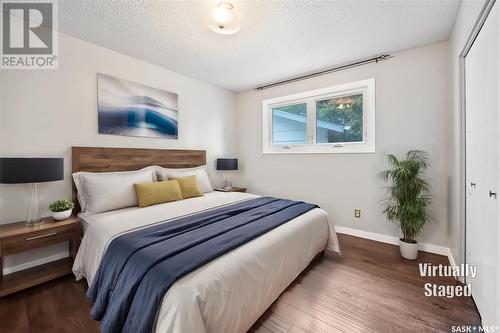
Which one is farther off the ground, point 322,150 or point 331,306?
point 322,150

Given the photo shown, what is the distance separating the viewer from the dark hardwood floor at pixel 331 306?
145 cm

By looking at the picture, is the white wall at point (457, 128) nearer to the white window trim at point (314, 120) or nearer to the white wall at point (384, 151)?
the white wall at point (384, 151)

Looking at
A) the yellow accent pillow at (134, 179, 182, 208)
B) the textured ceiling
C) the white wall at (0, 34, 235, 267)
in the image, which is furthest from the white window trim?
the yellow accent pillow at (134, 179, 182, 208)

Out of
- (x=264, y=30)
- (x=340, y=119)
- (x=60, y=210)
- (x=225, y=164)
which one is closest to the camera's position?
(x=60, y=210)

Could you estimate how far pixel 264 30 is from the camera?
2.25m

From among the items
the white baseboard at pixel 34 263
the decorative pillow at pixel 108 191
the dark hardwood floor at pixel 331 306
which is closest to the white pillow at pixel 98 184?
the decorative pillow at pixel 108 191

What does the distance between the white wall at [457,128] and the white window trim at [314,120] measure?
0.82 metres

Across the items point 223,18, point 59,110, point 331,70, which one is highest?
point 331,70

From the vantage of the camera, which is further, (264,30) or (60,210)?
(264,30)

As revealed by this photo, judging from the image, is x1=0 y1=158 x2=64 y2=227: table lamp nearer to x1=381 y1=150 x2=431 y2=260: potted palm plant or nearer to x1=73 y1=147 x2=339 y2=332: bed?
x1=73 y1=147 x2=339 y2=332: bed

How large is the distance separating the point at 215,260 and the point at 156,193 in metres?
1.48

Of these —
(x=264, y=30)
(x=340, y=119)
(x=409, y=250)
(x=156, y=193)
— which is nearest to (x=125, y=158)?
(x=156, y=193)

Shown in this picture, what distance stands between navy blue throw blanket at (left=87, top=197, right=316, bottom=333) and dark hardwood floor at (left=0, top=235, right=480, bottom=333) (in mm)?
428

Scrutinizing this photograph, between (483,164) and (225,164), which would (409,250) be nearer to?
(483,164)
